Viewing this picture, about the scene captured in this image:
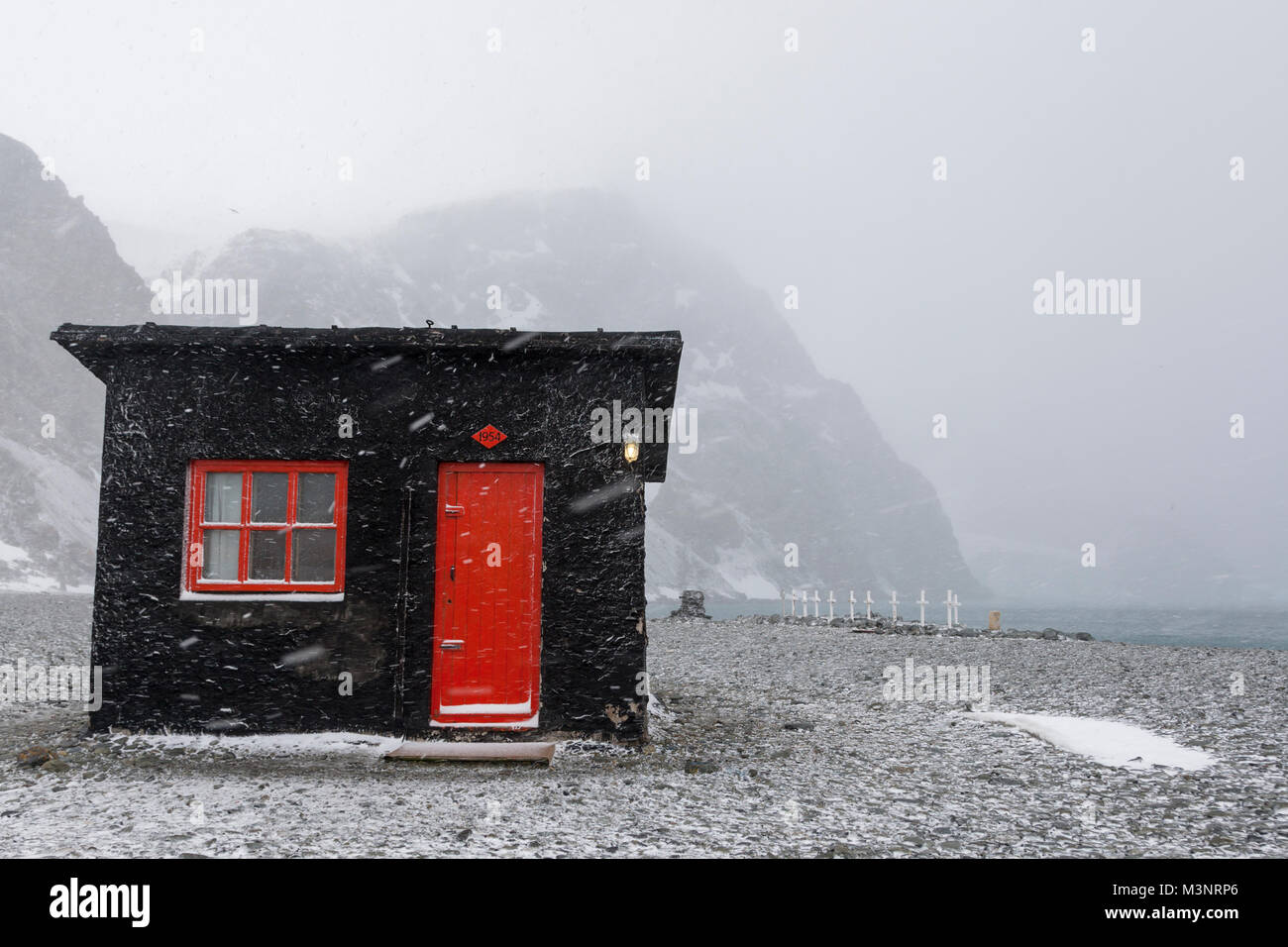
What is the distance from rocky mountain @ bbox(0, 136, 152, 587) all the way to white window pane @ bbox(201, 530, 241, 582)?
51784mm

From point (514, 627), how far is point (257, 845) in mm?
3195

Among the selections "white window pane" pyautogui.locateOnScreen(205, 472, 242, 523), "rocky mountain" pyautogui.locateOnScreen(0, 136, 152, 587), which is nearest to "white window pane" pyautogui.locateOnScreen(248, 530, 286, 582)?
"white window pane" pyautogui.locateOnScreen(205, 472, 242, 523)

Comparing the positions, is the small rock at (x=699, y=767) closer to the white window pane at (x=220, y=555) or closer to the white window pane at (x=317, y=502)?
the white window pane at (x=317, y=502)

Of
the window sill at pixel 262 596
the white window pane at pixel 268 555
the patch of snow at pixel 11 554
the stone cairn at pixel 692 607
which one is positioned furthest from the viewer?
the patch of snow at pixel 11 554

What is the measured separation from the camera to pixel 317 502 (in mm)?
7801

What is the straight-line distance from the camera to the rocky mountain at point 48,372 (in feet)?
232

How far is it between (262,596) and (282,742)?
1365mm

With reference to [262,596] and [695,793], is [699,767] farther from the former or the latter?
[262,596]

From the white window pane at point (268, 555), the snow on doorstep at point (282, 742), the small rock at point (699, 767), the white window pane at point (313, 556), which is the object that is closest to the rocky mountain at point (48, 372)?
the white window pane at point (268, 555)

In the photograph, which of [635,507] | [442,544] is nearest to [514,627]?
[442,544]

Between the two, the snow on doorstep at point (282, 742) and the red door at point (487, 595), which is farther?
the red door at point (487, 595)

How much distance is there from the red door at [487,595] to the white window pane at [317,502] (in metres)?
1.07

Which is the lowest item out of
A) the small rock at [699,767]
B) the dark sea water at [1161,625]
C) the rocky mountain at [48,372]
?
the dark sea water at [1161,625]
